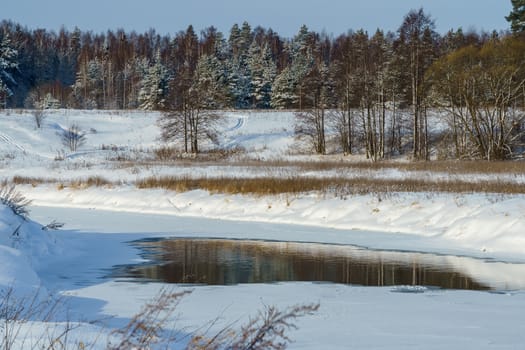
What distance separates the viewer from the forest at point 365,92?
141 ft

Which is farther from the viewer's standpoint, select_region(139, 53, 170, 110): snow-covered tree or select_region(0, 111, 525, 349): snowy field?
select_region(139, 53, 170, 110): snow-covered tree

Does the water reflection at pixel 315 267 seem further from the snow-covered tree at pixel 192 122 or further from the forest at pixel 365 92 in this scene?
the snow-covered tree at pixel 192 122

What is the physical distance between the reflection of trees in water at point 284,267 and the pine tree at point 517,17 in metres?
47.0

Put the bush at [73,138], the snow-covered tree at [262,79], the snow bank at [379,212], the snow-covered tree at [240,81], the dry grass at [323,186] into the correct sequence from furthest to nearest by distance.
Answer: the snow-covered tree at [262,79] < the snow-covered tree at [240,81] < the bush at [73,138] < the dry grass at [323,186] < the snow bank at [379,212]

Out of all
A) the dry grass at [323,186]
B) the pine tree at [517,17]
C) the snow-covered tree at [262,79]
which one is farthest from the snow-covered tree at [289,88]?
the dry grass at [323,186]

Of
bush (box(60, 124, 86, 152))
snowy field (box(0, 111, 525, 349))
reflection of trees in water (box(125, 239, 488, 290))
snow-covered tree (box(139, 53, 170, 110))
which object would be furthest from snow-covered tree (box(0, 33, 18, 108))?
reflection of trees in water (box(125, 239, 488, 290))

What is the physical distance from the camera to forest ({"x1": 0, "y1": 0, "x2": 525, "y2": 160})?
42906 mm

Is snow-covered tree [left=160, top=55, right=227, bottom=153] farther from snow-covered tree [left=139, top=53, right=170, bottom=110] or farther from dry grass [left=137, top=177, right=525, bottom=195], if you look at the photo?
dry grass [left=137, top=177, right=525, bottom=195]

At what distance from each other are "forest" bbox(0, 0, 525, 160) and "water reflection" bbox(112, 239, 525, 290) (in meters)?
28.2

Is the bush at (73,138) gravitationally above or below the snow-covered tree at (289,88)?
below

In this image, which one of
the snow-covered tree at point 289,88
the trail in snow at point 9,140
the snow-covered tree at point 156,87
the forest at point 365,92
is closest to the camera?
the forest at point 365,92

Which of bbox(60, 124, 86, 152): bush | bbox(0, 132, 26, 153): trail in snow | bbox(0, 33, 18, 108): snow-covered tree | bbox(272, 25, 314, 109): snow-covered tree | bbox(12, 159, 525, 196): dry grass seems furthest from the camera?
bbox(0, 33, 18, 108): snow-covered tree

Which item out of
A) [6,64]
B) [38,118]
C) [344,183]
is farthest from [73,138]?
[6,64]

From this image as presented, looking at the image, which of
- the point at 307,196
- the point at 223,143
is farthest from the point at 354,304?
the point at 223,143
